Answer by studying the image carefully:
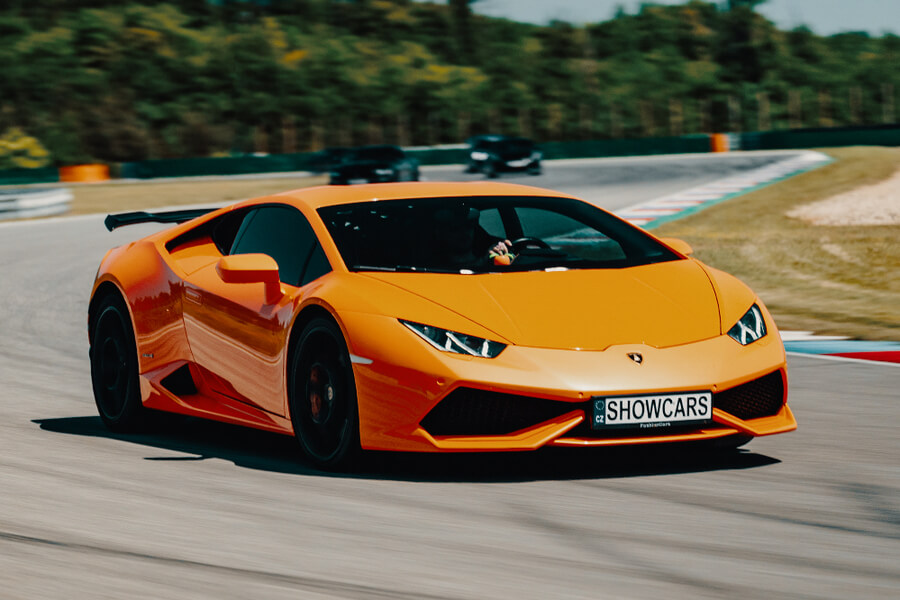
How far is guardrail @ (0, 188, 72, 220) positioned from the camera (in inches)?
1111

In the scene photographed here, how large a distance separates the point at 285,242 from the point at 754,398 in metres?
2.17

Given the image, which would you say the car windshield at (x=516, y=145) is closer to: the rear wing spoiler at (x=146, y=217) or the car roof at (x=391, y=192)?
the rear wing spoiler at (x=146, y=217)

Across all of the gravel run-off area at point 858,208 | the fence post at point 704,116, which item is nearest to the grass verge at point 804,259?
the gravel run-off area at point 858,208

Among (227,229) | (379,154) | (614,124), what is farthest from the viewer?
(614,124)

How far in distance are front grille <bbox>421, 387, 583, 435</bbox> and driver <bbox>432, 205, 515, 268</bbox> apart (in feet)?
2.86

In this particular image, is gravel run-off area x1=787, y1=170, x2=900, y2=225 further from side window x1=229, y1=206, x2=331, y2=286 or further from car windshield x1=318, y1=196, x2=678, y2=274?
side window x1=229, y1=206, x2=331, y2=286

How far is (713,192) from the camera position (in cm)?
2830

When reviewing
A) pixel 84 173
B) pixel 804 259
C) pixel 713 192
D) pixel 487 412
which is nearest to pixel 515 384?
pixel 487 412

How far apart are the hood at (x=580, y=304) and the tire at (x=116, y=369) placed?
183 centimetres

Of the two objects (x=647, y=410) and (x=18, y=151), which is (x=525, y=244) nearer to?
(x=647, y=410)

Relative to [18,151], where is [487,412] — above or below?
above

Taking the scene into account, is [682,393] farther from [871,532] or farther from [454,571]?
[454,571]

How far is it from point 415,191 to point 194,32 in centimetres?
9257

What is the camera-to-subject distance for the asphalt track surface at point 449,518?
3.89 metres
